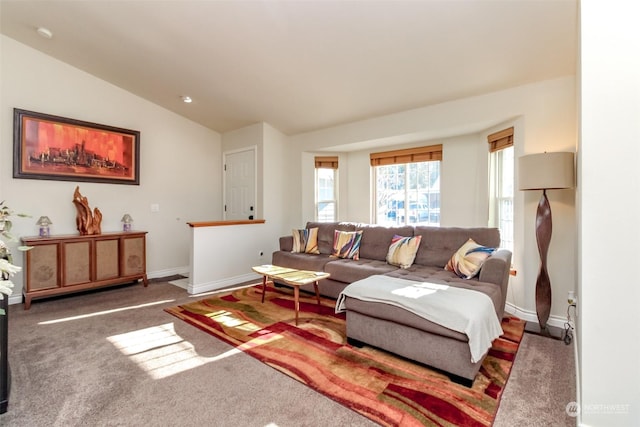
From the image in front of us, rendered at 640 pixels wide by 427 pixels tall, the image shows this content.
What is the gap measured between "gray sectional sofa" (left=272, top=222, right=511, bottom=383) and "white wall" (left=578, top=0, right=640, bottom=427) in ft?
2.05

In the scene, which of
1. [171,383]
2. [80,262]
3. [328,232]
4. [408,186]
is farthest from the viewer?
[408,186]

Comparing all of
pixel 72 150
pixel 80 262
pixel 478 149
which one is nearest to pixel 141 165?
pixel 72 150

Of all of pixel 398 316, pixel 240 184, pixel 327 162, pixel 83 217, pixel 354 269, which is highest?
pixel 327 162

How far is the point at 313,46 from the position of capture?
2.94 meters

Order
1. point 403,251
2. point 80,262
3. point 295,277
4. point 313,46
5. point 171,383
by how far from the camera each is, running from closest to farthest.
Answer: point 171,383 < point 313,46 < point 295,277 < point 403,251 < point 80,262

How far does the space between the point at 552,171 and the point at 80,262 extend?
5.10 metres

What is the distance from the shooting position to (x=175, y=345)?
8.13 ft

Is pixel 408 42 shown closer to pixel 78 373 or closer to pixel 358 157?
pixel 358 157

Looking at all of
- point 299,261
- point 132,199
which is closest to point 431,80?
point 299,261

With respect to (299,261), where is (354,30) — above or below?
above

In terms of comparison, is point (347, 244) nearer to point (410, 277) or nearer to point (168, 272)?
point (410, 277)

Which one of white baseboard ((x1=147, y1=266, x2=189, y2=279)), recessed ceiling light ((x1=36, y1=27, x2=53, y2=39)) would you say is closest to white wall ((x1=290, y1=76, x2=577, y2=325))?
white baseboard ((x1=147, y1=266, x2=189, y2=279))

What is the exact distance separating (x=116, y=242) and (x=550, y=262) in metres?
5.06

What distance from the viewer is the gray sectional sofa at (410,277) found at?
6.51ft
